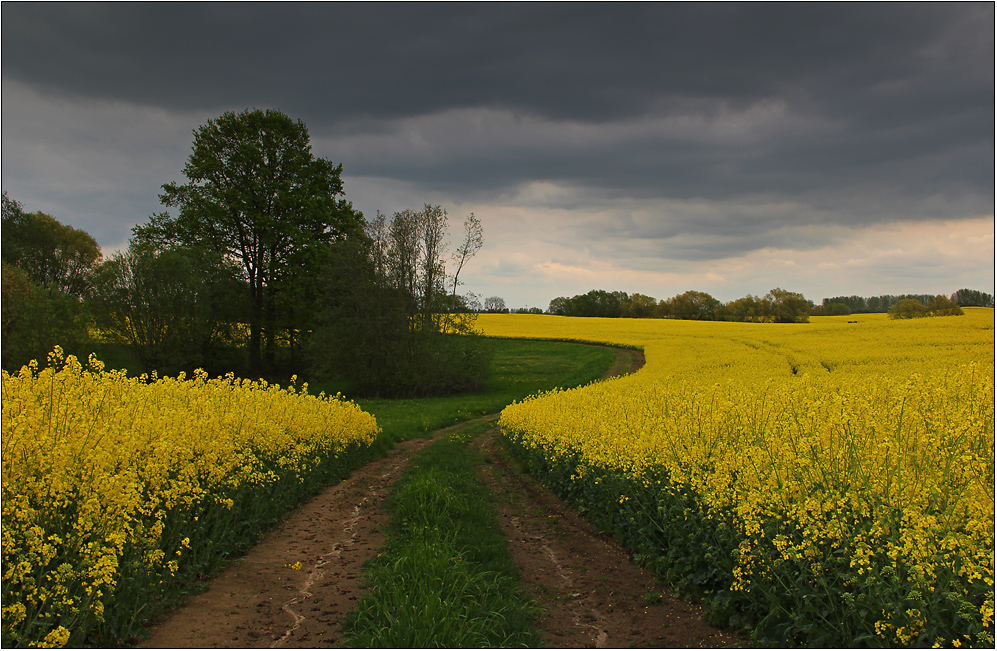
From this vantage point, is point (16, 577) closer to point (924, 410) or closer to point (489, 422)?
point (924, 410)

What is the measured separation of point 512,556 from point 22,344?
2893 cm

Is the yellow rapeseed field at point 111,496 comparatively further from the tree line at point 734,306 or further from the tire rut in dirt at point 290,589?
the tree line at point 734,306

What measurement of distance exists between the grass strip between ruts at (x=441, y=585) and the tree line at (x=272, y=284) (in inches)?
854

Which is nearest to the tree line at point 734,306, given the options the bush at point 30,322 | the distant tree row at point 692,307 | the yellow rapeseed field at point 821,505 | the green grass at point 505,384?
the distant tree row at point 692,307

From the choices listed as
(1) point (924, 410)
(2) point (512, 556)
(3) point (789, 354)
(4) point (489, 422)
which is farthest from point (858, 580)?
(3) point (789, 354)

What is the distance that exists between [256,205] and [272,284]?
4.42m

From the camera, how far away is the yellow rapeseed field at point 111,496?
402 cm

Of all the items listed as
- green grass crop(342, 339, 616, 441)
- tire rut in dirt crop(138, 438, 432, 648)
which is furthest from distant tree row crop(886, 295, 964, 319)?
tire rut in dirt crop(138, 438, 432, 648)

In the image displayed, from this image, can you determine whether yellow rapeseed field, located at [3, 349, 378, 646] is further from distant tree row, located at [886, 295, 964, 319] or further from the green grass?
distant tree row, located at [886, 295, 964, 319]

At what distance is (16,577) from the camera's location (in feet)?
12.2

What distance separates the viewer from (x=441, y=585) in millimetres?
5344

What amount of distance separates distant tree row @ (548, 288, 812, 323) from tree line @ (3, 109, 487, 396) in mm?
55074

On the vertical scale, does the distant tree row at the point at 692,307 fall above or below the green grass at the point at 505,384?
above

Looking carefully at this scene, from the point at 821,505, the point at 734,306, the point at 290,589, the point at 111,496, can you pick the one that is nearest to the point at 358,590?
the point at 290,589
